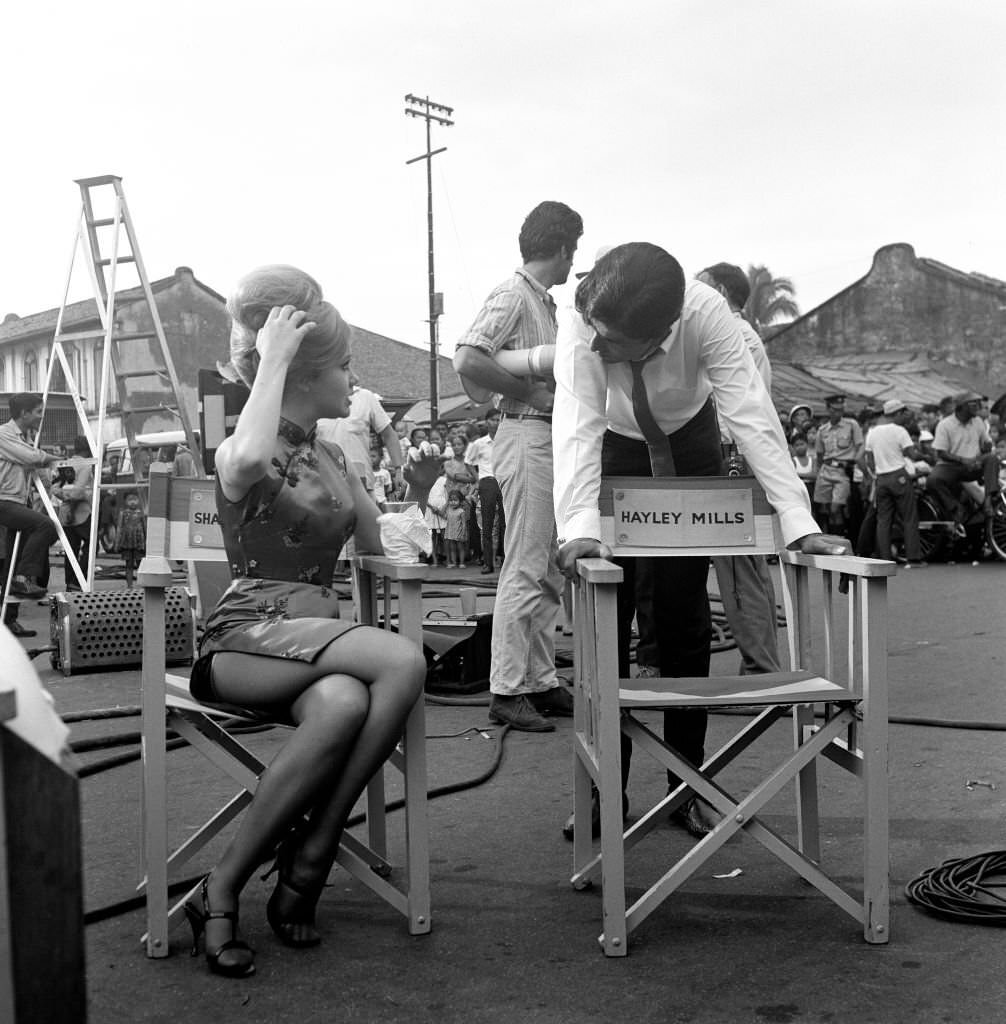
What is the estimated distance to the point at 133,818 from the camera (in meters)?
4.22

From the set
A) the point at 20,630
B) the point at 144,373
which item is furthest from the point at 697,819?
the point at 20,630

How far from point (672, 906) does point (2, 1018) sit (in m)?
2.43

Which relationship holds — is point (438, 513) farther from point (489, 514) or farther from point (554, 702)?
point (554, 702)

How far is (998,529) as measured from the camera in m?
15.1

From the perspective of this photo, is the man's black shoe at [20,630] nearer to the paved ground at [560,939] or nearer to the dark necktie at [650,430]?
the paved ground at [560,939]

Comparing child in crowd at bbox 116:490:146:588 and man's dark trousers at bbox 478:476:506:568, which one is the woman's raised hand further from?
man's dark trousers at bbox 478:476:506:568

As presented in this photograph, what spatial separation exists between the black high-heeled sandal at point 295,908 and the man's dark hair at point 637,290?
4.98 ft

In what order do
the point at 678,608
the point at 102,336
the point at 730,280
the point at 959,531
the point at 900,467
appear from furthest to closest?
the point at 959,531, the point at 900,467, the point at 102,336, the point at 730,280, the point at 678,608

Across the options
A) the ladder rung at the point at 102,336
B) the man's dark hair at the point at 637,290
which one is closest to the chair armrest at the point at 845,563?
the man's dark hair at the point at 637,290

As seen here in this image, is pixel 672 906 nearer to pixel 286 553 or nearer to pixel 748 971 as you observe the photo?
pixel 748 971

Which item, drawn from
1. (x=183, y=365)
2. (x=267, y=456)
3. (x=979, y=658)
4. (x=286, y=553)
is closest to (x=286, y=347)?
(x=267, y=456)

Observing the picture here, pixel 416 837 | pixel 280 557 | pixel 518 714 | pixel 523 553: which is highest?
pixel 280 557

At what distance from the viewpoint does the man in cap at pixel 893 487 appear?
14.7 meters

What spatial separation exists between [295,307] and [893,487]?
1254 centimetres
